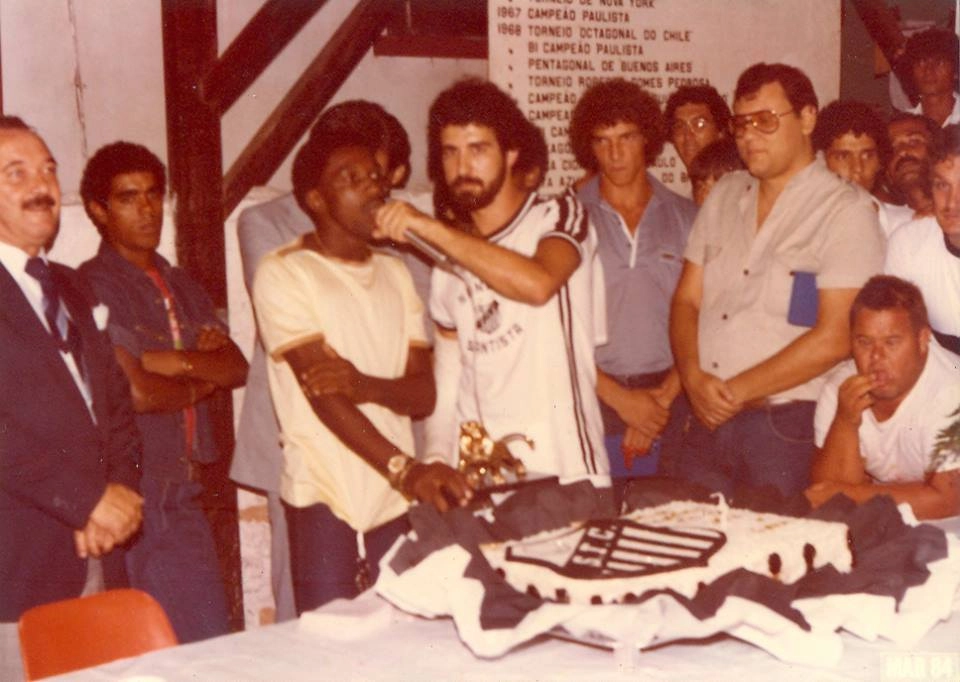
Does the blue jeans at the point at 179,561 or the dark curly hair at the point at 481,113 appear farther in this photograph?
the blue jeans at the point at 179,561

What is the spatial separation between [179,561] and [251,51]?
4.58ft

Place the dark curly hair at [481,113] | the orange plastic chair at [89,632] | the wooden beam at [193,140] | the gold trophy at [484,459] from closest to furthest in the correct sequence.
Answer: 1. the orange plastic chair at [89,632]
2. the gold trophy at [484,459]
3. the dark curly hair at [481,113]
4. the wooden beam at [193,140]

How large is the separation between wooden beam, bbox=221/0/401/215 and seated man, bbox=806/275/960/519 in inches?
→ 63.6

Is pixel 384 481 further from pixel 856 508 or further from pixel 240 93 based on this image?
pixel 240 93

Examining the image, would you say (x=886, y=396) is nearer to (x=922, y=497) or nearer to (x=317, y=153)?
(x=922, y=497)

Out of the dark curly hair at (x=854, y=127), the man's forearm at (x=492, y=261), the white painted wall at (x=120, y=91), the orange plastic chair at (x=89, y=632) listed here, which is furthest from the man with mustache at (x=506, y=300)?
the dark curly hair at (x=854, y=127)

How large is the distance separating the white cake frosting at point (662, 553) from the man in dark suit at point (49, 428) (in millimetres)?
1026

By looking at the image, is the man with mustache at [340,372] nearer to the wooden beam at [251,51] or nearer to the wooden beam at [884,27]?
the wooden beam at [251,51]

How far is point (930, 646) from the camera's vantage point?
1.63 metres

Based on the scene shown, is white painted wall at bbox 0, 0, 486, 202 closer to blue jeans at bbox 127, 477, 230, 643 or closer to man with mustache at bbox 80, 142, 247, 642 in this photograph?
man with mustache at bbox 80, 142, 247, 642

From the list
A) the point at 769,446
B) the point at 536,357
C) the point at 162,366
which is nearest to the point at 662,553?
the point at 536,357

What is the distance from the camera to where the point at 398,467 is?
2357 millimetres

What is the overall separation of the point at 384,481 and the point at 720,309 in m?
0.95

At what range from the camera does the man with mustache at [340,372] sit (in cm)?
254
